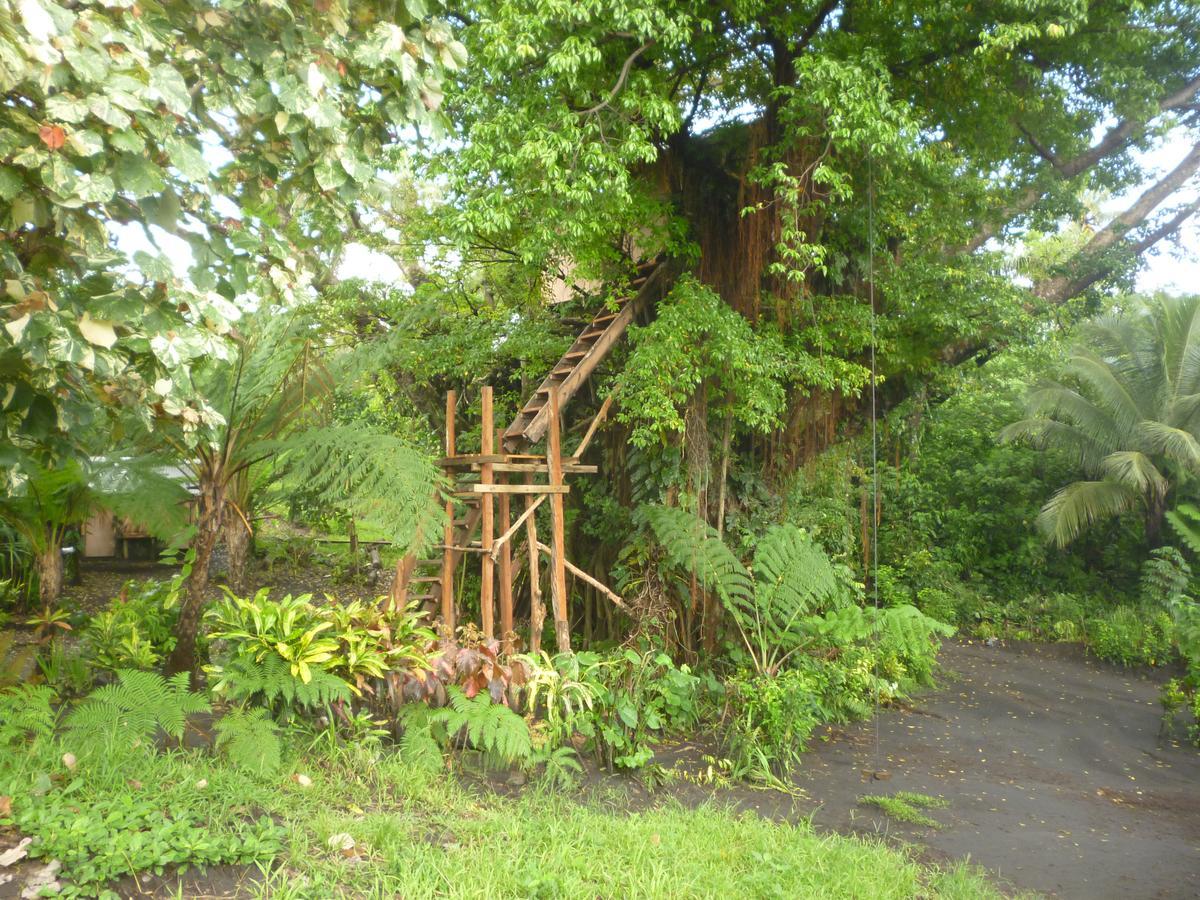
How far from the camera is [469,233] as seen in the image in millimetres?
5820

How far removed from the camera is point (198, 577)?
5531 millimetres

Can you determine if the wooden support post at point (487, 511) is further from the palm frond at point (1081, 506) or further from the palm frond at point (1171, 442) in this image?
the palm frond at point (1171, 442)

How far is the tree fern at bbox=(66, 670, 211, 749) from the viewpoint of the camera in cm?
402

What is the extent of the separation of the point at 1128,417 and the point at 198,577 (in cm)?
1230

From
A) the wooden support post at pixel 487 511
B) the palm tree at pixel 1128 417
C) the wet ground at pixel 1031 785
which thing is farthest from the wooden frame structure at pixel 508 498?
the palm tree at pixel 1128 417

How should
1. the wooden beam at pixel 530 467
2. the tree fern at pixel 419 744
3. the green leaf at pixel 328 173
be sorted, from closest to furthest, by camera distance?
the green leaf at pixel 328 173 < the tree fern at pixel 419 744 < the wooden beam at pixel 530 467

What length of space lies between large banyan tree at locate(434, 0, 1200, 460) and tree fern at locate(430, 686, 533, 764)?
113 inches

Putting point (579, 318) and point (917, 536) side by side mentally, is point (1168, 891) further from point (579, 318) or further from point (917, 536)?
point (917, 536)

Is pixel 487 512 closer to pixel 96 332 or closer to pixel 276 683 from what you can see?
pixel 276 683

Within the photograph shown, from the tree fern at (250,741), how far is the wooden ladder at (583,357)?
314 centimetres

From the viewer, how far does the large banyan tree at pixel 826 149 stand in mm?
5965

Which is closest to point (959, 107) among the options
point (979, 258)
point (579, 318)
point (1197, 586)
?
point (979, 258)

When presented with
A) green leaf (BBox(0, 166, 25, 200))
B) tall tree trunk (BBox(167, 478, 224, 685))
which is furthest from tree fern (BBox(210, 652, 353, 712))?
green leaf (BBox(0, 166, 25, 200))

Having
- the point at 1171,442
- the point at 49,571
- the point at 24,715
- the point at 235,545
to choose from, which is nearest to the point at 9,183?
the point at 24,715
